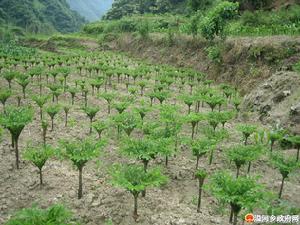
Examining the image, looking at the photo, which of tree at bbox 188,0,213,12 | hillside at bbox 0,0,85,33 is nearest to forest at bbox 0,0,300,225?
tree at bbox 188,0,213,12

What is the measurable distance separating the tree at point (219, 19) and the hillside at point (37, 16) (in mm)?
69010

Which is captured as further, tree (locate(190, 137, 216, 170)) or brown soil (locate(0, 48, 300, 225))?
tree (locate(190, 137, 216, 170))

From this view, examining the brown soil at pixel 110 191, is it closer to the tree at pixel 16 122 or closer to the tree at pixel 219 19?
the tree at pixel 16 122

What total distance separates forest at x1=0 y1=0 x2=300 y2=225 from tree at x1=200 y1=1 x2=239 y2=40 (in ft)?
0.31

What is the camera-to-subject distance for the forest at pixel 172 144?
9391mm

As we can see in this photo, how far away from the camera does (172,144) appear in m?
12.2

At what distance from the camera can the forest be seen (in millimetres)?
9391

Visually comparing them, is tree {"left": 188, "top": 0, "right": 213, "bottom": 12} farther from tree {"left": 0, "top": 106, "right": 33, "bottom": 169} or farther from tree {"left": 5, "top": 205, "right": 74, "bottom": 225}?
tree {"left": 5, "top": 205, "right": 74, "bottom": 225}

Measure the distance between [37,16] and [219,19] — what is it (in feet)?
273

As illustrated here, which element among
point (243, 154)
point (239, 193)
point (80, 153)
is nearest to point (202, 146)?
point (243, 154)

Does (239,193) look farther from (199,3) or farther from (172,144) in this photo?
(199,3)

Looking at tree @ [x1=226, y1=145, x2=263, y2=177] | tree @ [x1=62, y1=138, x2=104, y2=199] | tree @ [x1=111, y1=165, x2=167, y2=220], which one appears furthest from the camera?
tree @ [x1=226, y1=145, x2=263, y2=177]

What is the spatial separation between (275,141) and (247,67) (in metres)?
10.5

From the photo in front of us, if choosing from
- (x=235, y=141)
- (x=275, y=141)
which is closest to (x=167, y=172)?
(x=235, y=141)
